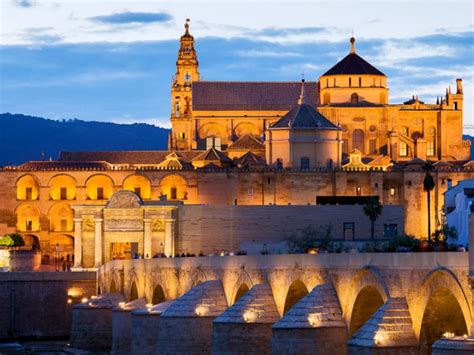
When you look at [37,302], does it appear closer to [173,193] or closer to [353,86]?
[173,193]

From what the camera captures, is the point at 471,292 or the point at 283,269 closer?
the point at 471,292

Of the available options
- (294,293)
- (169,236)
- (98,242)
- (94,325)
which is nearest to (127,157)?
(169,236)

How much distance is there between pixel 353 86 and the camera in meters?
121

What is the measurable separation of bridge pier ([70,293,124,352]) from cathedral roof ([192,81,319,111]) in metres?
59.5

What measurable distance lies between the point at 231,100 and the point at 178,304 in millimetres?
80584

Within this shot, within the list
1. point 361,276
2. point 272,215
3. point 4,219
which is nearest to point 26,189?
point 4,219

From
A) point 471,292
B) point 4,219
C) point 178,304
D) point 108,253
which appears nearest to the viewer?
point 471,292

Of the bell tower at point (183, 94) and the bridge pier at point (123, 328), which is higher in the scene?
the bell tower at point (183, 94)

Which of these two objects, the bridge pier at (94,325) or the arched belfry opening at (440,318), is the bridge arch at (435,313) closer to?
the arched belfry opening at (440,318)

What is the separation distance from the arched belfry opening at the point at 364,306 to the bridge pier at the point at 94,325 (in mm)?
31240

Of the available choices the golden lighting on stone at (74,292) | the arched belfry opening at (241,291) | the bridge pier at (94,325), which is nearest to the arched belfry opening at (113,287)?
the bridge pier at (94,325)

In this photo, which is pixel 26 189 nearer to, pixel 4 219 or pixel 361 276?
pixel 4 219

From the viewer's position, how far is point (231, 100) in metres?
127

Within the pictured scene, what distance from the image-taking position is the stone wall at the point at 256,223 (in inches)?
3519
